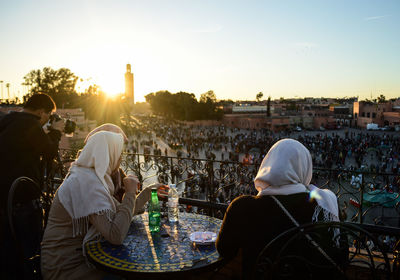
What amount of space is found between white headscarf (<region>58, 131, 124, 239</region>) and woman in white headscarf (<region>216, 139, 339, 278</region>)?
0.77 metres

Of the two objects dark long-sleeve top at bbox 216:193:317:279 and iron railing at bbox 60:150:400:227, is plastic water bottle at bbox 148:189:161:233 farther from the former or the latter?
iron railing at bbox 60:150:400:227

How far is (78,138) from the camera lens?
27.3 metres

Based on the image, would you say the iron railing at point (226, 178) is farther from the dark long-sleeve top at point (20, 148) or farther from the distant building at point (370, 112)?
the distant building at point (370, 112)

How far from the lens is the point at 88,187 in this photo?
1.90 metres

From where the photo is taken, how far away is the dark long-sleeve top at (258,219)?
161cm

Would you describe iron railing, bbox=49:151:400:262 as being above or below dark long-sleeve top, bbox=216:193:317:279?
below

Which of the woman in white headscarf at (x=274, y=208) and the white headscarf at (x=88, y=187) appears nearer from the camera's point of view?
the woman in white headscarf at (x=274, y=208)

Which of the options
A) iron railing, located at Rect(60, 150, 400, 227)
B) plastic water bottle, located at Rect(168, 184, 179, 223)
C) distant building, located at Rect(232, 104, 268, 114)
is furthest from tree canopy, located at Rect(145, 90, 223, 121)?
plastic water bottle, located at Rect(168, 184, 179, 223)

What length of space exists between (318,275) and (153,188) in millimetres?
1243

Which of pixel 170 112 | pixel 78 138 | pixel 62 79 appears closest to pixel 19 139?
pixel 78 138

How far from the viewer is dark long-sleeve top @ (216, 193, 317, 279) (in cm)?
161

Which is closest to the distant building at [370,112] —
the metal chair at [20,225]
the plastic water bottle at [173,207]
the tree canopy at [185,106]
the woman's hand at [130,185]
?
the tree canopy at [185,106]

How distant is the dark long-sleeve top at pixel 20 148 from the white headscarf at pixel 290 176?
76.8 inches

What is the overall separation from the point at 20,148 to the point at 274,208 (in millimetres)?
2124
